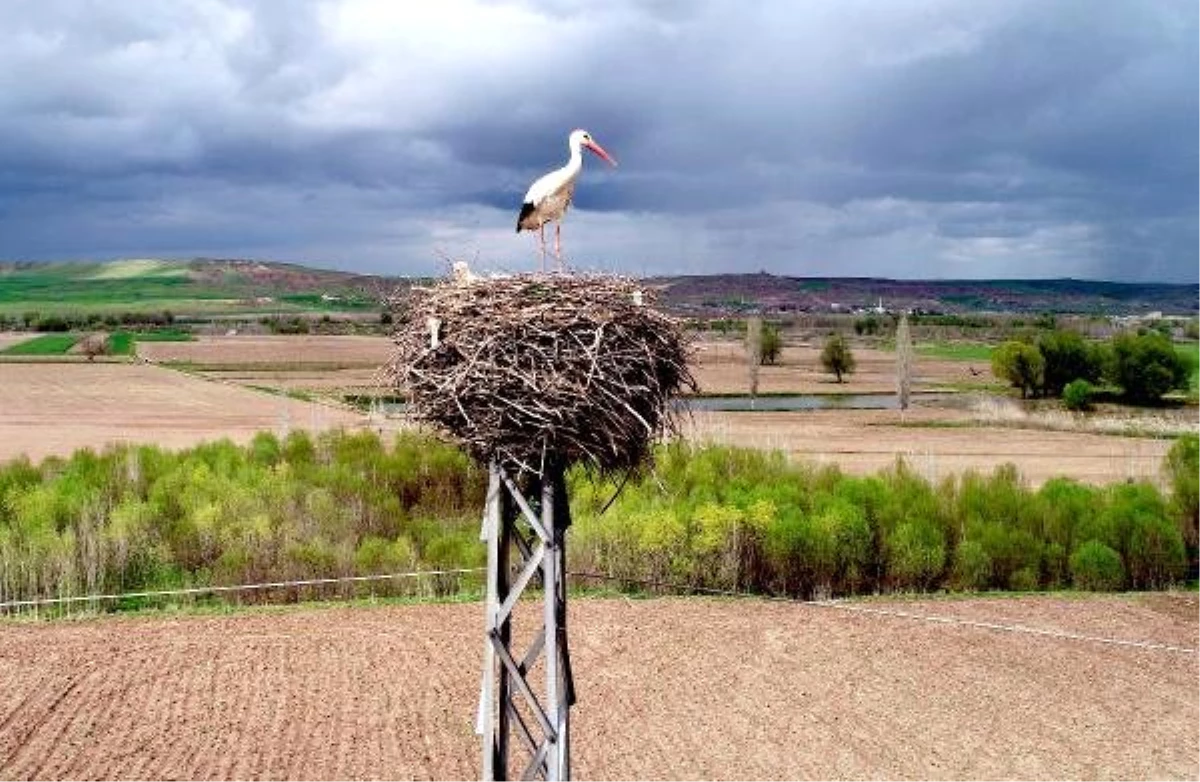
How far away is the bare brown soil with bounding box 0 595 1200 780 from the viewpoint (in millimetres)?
11516

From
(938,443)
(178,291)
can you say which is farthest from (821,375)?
(178,291)

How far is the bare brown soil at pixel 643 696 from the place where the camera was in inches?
453

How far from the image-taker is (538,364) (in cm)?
638

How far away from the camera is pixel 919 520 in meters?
20.0

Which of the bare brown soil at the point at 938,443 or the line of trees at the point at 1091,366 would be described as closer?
the bare brown soil at the point at 938,443

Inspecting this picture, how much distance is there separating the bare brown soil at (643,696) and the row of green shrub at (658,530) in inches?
58.8

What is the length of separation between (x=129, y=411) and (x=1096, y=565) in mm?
36939

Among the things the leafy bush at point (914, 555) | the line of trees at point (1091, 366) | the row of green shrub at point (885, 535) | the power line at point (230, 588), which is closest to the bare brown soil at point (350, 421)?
the row of green shrub at point (885, 535)

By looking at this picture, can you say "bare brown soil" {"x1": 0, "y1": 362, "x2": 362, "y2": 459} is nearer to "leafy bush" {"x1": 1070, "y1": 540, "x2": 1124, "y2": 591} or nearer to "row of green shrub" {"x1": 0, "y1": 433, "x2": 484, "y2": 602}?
"row of green shrub" {"x1": 0, "y1": 433, "x2": 484, "y2": 602}

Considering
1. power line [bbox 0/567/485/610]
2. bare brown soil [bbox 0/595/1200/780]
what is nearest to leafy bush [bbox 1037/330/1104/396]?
bare brown soil [bbox 0/595/1200/780]

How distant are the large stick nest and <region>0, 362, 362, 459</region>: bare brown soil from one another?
88.4 ft

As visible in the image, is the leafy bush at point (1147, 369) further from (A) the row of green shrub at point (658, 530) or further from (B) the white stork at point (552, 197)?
(B) the white stork at point (552, 197)

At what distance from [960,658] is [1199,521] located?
889 centimetres

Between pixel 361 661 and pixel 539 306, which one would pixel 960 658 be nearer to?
pixel 361 661
